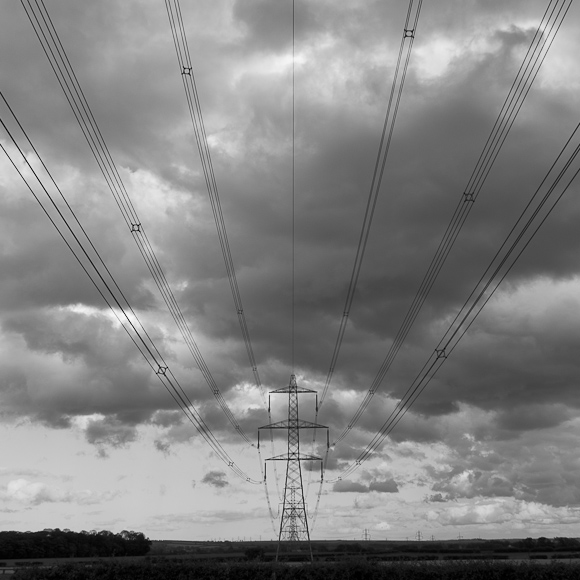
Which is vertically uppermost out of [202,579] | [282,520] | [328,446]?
[328,446]

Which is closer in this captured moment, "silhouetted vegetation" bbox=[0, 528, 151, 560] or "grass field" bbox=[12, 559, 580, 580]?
"grass field" bbox=[12, 559, 580, 580]

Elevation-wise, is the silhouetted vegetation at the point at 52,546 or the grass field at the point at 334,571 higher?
the silhouetted vegetation at the point at 52,546

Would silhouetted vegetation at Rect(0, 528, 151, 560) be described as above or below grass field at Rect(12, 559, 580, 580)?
above

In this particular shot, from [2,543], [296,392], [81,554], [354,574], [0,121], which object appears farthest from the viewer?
[81,554]

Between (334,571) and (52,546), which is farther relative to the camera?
(52,546)

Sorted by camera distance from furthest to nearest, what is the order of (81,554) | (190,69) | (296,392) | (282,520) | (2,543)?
(81,554) < (2,543) < (296,392) < (282,520) < (190,69)

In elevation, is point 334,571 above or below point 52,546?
below

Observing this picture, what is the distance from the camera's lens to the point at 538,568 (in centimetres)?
6450

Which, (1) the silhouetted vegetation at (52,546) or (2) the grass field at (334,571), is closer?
(2) the grass field at (334,571)

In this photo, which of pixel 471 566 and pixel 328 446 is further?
pixel 328 446

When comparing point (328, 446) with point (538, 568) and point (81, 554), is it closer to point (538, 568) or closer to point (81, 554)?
point (538, 568)

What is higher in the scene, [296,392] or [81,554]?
[296,392]

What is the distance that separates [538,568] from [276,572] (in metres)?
22.8

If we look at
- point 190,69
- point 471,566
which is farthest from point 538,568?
point 190,69
